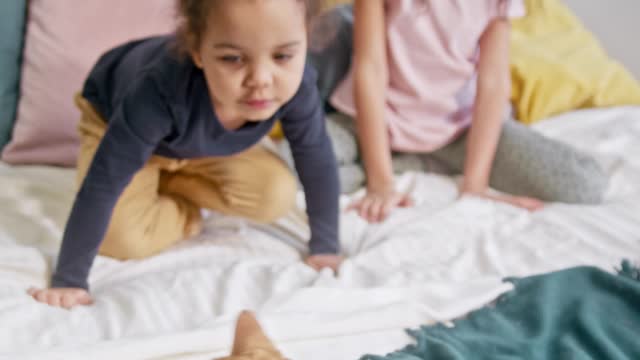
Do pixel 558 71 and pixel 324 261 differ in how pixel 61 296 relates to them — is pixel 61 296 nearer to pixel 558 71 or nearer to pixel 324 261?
pixel 324 261

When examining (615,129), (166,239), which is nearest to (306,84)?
(166,239)

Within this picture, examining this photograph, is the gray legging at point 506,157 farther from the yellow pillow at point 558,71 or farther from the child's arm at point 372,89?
the yellow pillow at point 558,71

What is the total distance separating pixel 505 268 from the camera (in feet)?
3.09

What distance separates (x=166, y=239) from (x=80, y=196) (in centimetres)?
19

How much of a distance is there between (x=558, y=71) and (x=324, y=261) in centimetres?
72

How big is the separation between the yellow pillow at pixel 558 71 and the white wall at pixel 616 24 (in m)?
0.19

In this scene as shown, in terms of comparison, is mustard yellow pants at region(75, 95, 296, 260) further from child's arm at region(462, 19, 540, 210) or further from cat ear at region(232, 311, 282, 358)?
cat ear at region(232, 311, 282, 358)

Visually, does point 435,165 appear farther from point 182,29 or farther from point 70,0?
point 70,0

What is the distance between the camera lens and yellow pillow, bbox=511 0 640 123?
1.40m

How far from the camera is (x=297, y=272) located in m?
0.94

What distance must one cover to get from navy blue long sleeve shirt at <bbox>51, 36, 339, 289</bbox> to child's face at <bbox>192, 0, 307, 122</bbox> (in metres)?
0.06

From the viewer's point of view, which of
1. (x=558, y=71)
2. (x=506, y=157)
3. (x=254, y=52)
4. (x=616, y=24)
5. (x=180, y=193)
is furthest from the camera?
(x=616, y=24)

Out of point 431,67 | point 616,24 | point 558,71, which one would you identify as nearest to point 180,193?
point 431,67

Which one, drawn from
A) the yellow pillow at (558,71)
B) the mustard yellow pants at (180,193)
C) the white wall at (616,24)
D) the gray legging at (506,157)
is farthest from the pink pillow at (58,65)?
the white wall at (616,24)
